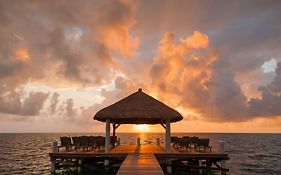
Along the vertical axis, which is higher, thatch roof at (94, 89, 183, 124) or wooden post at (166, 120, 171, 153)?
thatch roof at (94, 89, 183, 124)

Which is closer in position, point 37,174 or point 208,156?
point 208,156

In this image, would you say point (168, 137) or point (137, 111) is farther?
point (137, 111)

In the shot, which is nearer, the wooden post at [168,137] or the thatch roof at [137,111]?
the wooden post at [168,137]

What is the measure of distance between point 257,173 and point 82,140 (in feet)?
62.9

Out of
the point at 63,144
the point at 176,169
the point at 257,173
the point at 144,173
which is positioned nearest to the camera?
the point at 144,173

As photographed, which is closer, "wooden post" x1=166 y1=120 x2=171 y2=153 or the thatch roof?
"wooden post" x1=166 y1=120 x2=171 y2=153

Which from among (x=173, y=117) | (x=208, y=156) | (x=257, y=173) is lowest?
(x=257, y=173)

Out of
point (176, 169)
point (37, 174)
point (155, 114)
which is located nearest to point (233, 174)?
point (176, 169)

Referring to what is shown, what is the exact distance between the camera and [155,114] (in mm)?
21641

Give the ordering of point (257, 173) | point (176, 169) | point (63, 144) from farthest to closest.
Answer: point (257, 173)
point (176, 169)
point (63, 144)

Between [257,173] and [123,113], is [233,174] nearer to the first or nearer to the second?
[257,173]

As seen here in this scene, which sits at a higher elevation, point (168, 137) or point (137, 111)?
point (137, 111)

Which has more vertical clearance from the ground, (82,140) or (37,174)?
(82,140)

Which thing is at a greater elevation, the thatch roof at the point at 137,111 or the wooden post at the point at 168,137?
the thatch roof at the point at 137,111
